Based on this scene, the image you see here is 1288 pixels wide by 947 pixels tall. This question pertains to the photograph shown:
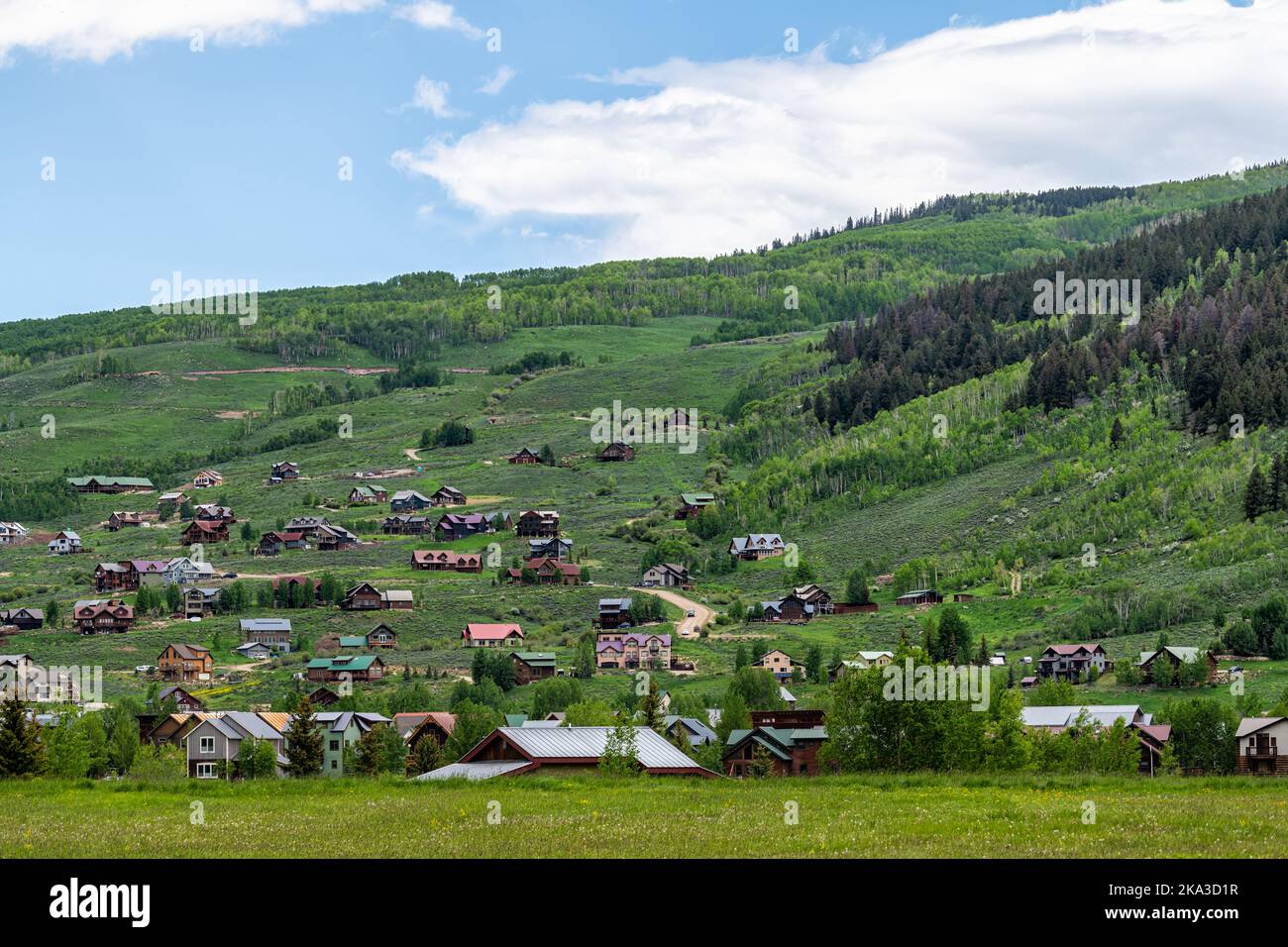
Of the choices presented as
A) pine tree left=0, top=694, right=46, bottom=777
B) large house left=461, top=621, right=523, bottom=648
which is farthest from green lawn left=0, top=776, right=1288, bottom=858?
large house left=461, top=621, right=523, bottom=648

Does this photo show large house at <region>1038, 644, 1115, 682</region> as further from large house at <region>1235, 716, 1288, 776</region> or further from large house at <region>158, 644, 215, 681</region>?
large house at <region>158, 644, 215, 681</region>

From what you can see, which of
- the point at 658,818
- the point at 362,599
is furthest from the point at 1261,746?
the point at 362,599

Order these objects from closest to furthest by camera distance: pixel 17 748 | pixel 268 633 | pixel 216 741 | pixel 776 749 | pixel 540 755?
pixel 540 755
pixel 17 748
pixel 776 749
pixel 216 741
pixel 268 633

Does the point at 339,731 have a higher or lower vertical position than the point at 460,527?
lower

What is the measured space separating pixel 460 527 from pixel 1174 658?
10186 cm

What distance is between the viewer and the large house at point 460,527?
19275 cm

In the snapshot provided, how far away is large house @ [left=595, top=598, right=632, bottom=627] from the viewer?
145000 mm

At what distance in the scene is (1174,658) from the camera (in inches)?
4306

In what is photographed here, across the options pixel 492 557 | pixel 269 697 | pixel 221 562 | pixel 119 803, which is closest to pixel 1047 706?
pixel 269 697

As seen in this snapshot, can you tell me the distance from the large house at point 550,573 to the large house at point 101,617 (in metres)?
37.5

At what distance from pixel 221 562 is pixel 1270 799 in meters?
160

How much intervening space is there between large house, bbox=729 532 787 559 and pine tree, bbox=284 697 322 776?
108m

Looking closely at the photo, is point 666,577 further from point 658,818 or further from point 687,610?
point 658,818
